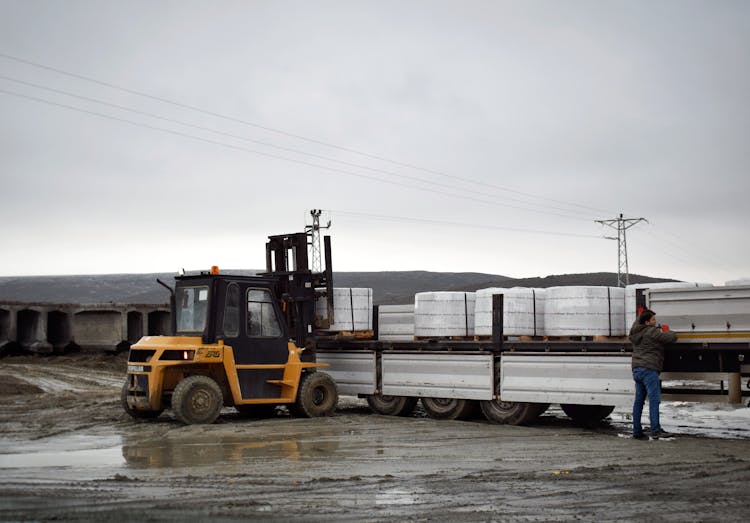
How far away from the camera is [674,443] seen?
12.1 meters

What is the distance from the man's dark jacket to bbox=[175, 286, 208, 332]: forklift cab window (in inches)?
255

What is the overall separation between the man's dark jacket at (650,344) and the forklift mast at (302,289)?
561 centimetres

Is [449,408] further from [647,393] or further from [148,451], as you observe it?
[148,451]

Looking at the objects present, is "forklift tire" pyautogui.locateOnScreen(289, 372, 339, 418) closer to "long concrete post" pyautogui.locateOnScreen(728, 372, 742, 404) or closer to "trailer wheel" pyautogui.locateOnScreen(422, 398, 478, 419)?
"trailer wheel" pyautogui.locateOnScreen(422, 398, 478, 419)

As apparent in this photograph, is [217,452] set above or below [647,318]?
below

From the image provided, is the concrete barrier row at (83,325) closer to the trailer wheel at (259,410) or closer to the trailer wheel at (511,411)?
the trailer wheel at (259,410)

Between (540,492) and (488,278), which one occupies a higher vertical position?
(488,278)

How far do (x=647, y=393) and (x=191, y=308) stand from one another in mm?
7008

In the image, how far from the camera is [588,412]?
1562cm

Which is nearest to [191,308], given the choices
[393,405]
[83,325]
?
[393,405]

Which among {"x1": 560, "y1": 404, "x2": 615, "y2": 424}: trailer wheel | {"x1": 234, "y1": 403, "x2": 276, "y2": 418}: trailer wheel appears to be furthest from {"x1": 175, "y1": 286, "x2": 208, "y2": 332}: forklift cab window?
{"x1": 560, "y1": 404, "x2": 615, "y2": 424}: trailer wheel

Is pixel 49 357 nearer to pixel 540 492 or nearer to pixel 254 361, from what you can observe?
pixel 254 361

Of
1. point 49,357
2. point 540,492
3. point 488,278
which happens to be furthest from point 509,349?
point 488,278

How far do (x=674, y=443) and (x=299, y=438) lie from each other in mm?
5011
